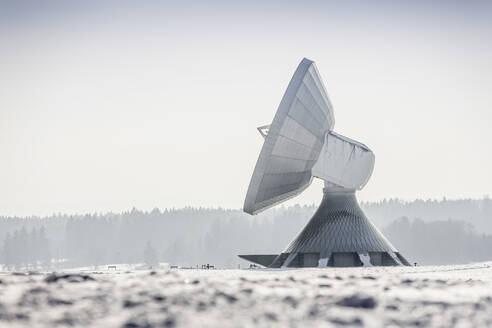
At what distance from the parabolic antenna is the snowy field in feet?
97.0

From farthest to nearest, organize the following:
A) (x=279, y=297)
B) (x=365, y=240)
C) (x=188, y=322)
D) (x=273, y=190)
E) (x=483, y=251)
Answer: (x=483, y=251) → (x=365, y=240) → (x=273, y=190) → (x=279, y=297) → (x=188, y=322)

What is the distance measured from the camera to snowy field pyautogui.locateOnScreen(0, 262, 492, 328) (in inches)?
448

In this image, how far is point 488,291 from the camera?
16484mm

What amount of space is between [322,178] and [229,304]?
4135 centimetres

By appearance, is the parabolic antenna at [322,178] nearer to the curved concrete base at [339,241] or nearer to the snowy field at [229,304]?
the curved concrete base at [339,241]

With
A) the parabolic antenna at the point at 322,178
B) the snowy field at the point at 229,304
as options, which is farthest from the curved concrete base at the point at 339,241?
the snowy field at the point at 229,304

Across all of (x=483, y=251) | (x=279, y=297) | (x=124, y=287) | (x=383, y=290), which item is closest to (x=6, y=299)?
(x=124, y=287)

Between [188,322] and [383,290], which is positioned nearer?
[188,322]

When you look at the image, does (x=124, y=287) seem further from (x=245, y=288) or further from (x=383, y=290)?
(x=383, y=290)

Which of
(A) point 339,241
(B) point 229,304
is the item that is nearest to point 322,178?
(A) point 339,241

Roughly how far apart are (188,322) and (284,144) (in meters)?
34.9

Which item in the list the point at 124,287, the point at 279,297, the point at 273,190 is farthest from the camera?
the point at 273,190

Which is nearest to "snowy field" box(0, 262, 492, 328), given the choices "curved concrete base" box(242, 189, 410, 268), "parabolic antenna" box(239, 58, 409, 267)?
"parabolic antenna" box(239, 58, 409, 267)

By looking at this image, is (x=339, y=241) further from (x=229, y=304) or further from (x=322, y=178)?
(x=229, y=304)
